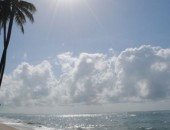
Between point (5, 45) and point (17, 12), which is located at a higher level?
point (17, 12)

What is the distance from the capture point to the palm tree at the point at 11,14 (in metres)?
24.0

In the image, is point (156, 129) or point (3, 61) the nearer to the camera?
point (3, 61)

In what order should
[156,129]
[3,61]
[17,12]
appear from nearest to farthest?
[3,61] → [17,12] → [156,129]

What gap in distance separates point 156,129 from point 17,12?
47402mm

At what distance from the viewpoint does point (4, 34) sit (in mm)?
24781

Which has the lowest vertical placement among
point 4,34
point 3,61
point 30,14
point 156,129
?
point 156,129

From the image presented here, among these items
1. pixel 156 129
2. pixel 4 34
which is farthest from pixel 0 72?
pixel 156 129

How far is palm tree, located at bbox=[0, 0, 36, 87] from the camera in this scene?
24.0 m

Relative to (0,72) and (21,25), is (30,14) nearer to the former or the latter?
(21,25)

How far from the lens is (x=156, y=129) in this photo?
212 feet

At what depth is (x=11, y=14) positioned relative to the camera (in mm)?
24109

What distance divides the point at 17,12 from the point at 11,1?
42.8 inches

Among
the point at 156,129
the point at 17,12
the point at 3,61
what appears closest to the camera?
the point at 3,61

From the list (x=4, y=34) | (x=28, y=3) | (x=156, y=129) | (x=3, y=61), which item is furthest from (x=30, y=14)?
(x=156, y=129)
